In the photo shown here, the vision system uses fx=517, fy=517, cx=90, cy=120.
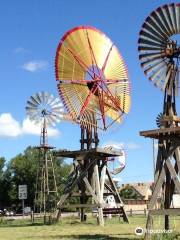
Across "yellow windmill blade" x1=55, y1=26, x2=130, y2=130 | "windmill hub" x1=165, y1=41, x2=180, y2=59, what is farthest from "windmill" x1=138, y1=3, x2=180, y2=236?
"yellow windmill blade" x1=55, y1=26, x2=130, y2=130

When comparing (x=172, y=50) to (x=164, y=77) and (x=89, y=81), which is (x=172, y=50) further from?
(x=89, y=81)

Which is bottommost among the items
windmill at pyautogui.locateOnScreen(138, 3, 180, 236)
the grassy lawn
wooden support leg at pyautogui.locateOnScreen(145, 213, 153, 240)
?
the grassy lawn

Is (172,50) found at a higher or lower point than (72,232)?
higher

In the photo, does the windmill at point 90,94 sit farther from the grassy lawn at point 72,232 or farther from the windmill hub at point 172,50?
the windmill hub at point 172,50

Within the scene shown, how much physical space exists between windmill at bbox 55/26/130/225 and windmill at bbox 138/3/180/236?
11682 mm

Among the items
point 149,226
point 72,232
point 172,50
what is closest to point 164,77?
point 172,50

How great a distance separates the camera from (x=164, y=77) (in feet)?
80.3

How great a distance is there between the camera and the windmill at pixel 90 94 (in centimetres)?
3594

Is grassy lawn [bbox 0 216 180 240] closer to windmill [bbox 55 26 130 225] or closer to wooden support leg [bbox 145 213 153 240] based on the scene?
wooden support leg [bbox 145 213 153 240]

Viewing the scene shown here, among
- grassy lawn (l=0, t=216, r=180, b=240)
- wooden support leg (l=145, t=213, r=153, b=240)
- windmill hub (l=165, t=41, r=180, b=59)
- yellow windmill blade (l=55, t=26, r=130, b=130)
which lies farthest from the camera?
yellow windmill blade (l=55, t=26, r=130, b=130)

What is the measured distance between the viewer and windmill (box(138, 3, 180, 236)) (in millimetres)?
23125

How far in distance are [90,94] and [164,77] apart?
1266cm

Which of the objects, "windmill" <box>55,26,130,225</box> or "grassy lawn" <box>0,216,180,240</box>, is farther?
"windmill" <box>55,26,130,225</box>

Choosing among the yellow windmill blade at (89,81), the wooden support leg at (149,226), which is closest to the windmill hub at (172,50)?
the wooden support leg at (149,226)
